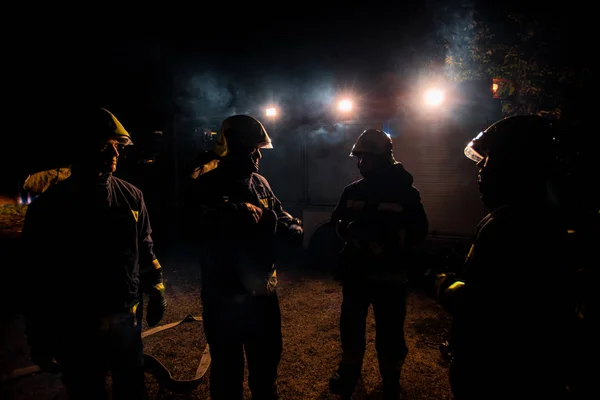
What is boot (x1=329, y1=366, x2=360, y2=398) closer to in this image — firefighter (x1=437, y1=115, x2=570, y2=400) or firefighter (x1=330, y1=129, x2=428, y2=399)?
firefighter (x1=330, y1=129, x2=428, y2=399)

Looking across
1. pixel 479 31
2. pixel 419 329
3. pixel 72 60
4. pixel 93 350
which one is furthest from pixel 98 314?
pixel 72 60

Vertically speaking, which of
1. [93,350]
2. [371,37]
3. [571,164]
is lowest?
[93,350]

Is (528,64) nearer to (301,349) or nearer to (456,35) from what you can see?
(456,35)

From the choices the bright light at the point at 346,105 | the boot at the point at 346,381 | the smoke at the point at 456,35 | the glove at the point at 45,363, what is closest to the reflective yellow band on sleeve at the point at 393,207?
the boot at the point at 346,381

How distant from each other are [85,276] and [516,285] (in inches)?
110

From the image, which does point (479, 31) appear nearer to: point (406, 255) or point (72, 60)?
point (406, 255)

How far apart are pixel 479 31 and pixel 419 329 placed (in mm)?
7647

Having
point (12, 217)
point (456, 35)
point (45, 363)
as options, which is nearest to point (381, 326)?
point (45, 363)

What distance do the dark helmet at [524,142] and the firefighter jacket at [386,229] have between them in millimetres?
1234

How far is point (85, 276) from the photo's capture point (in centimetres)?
226

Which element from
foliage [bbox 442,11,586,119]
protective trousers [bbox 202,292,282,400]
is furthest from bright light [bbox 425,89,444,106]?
protective trousers [bbox 202,292,282,400]

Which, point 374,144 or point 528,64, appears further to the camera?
point 528,64

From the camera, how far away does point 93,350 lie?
7.50 ft

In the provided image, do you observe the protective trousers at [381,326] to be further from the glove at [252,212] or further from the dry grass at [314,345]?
the glove at [252,212]
